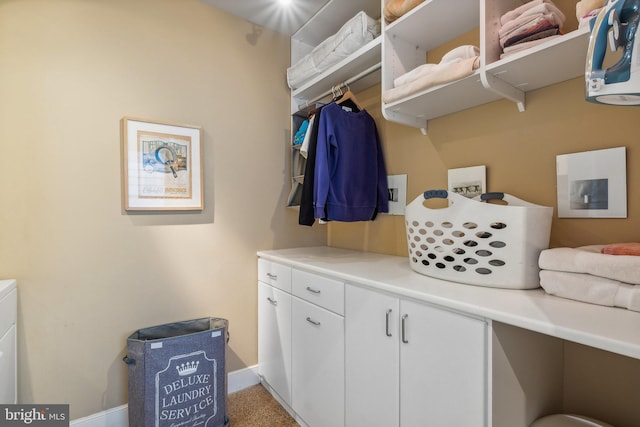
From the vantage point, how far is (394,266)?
5.13 feet

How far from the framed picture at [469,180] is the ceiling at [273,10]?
1.38 m

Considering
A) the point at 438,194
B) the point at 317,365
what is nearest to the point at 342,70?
the point at 438,194

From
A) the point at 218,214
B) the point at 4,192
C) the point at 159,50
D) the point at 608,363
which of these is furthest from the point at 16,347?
the point at 608,363

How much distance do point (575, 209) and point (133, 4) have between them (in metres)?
2.46

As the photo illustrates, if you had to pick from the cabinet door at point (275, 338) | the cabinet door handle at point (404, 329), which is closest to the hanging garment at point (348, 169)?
the cabinet door at point (275, 338)

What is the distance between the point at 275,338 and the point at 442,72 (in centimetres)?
172

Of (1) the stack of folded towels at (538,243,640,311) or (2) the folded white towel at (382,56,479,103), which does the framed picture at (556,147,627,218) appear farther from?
(2) the folded white towel at (382,56,479,103)

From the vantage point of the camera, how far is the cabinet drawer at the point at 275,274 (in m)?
1.82

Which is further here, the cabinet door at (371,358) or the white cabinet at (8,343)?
the white cabinet at (8,343)

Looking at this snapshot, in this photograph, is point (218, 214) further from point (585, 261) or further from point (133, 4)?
point (585, 261)

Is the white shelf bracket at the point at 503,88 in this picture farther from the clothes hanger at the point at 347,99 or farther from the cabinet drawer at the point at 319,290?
the cabinet drawer at the point at 319,290

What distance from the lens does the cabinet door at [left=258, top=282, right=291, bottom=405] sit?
71.3 inches

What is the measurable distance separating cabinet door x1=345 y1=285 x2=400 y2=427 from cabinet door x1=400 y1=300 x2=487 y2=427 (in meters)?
0.05

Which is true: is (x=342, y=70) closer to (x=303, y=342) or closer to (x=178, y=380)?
(x=303, y=342)
